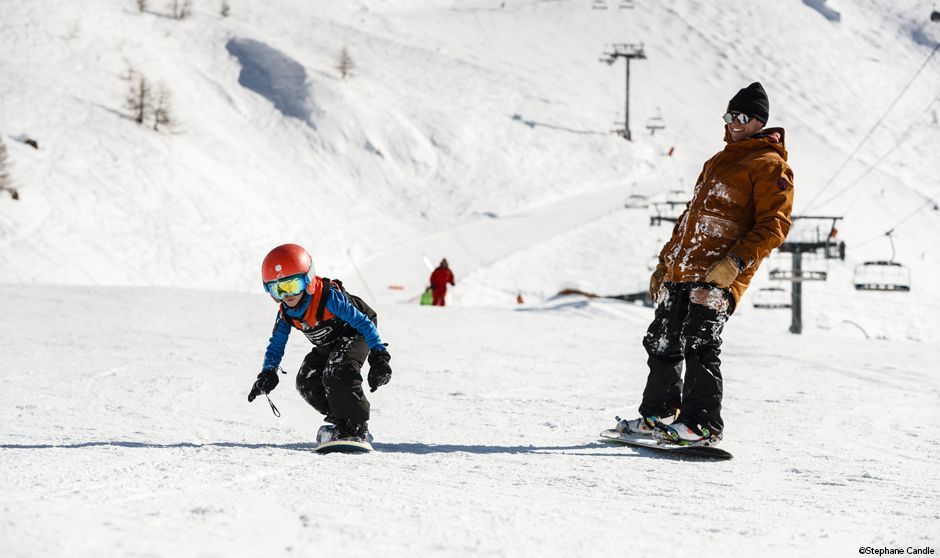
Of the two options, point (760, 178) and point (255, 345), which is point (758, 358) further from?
point (760, 178)

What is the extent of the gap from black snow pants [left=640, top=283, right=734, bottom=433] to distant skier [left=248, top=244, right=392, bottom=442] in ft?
4.83

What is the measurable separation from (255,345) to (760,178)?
6.69m

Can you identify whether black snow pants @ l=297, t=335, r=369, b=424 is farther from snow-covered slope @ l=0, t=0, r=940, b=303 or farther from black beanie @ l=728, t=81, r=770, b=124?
snow-covered slope @ l=0, t=0, r=940, b=303

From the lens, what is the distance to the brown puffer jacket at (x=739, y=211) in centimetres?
456

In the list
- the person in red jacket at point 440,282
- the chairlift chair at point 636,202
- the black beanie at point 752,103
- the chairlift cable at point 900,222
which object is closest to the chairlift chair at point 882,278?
the chairlift cable at point 900,222

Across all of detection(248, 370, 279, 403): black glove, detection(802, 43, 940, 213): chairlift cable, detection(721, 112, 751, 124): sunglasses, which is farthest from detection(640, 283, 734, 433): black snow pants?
detection(802, 43, 940, 213): chairlift cable

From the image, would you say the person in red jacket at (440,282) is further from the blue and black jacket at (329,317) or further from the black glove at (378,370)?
the black glove at (378,370)

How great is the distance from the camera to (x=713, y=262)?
473cm

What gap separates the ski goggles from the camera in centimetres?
455

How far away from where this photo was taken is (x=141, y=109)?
127 ft

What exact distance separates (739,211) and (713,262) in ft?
0.96

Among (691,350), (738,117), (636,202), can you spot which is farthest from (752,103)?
(636,202)

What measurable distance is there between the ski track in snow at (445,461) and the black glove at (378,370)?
35cm

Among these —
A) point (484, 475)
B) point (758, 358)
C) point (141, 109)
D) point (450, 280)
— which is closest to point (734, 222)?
point (484, 475)
